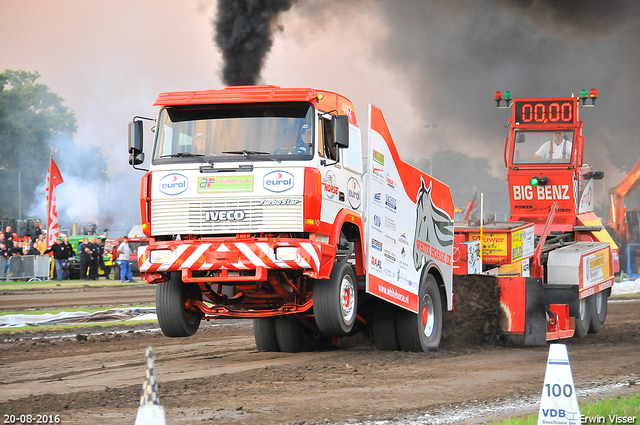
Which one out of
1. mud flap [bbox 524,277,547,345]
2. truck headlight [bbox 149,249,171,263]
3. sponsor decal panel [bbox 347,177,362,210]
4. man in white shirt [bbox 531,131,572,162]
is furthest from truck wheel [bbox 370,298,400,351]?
man in white shirt [bbox 531,131,572,162]

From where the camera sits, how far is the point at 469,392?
7.52 meters

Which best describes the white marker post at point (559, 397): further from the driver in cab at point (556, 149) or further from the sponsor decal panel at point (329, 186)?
the driver in cab at point (556, 149)

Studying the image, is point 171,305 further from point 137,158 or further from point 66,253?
point 66,253

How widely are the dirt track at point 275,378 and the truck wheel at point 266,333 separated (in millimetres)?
263

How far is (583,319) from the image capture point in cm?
1333

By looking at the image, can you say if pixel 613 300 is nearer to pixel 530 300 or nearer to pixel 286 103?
pixel 530 300

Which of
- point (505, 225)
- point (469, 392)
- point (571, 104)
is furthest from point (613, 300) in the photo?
point (469, 392)

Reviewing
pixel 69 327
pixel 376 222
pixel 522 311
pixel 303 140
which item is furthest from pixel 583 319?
pixel 69 327

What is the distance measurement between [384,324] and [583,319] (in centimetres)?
460

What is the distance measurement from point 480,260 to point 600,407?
19.5ft

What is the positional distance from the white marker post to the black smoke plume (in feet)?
34.3

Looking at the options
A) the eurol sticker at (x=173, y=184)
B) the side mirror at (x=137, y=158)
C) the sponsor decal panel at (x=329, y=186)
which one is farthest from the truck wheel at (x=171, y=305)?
the sponsor decal panel at (x=329, y=186)

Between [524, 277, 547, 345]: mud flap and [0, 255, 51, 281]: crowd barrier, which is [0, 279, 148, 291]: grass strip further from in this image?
[524, 277, 547, 345]: mud flap

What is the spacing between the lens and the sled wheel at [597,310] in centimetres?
1370
